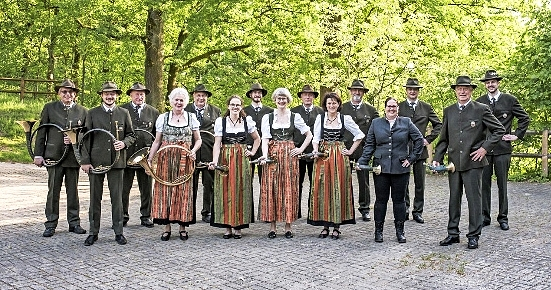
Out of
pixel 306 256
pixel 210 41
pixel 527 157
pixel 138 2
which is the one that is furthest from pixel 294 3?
pixel 306 256

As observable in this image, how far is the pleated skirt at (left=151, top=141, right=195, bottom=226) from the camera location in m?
7.48

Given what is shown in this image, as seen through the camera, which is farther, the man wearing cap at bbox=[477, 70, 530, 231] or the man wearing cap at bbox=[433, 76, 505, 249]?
the man wearing cap at bbox=[477, 70, 530, 231]

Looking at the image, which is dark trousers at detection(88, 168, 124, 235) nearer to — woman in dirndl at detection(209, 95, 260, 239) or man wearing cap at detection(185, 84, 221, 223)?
woman in dirndl at detection(209, 95, 260, 239)

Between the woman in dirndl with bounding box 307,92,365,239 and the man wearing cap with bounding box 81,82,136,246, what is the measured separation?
2.32 meters

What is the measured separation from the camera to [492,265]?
20.7 ft

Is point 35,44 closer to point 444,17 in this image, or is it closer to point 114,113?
point 444,17

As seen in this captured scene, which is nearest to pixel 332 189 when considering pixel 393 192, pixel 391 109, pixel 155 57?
pixel 393 192

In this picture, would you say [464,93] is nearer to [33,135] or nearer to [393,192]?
[393,192]

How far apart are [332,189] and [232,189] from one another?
4.04 feet


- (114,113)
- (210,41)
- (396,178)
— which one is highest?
(210,41)

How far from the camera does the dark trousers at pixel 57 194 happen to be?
7.99 meters

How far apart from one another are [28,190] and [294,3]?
831 centimetres

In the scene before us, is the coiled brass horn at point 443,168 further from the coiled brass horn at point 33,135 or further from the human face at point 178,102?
the coiled brass horn at point 33,135

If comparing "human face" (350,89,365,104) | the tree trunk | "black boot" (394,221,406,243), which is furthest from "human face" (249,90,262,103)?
the tree trunk
